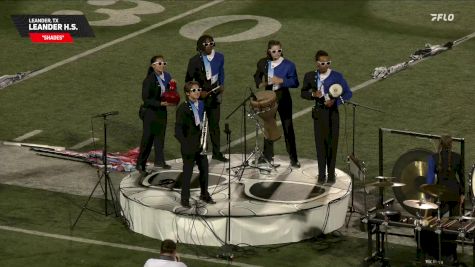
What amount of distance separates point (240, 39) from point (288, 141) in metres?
9.26

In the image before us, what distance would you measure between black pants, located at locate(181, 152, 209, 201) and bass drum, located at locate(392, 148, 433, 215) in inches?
116

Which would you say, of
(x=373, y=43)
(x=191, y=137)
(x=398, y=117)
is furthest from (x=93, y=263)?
(x=373, y=43)

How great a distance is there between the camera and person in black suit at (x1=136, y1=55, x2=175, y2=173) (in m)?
25.1

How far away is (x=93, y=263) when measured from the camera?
2250 centimetres

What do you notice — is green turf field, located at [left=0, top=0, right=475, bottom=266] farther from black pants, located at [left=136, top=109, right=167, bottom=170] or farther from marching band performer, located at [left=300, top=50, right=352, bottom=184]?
marching band performer, located at [left=300, top=50, right=352, bottom=184]

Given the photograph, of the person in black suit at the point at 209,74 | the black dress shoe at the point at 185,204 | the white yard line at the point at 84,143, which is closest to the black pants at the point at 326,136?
the person in black suit at the point at 209,74

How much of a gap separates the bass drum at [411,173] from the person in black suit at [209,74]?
3.50 m

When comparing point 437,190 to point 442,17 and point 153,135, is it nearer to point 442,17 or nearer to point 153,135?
point 153,135

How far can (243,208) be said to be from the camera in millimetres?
23281

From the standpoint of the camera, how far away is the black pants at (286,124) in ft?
82.4

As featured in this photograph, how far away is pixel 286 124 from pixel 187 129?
2642mm

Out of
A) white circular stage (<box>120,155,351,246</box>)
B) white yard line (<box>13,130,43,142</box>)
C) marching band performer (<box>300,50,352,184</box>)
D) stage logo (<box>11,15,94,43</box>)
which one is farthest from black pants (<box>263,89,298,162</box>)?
stage logo (<box>11,15,94,43</box>)

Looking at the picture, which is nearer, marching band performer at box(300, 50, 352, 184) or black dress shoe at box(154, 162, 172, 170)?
marching band performer at box(300, 50, 352, 184)

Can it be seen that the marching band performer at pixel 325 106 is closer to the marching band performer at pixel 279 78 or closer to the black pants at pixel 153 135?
the marching band performer at pixel 279 78
